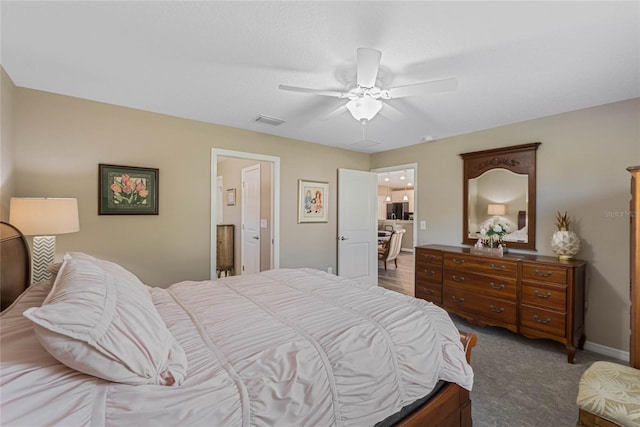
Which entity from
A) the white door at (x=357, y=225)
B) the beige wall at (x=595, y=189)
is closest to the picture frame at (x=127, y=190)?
the white door at (x=357, y=225)

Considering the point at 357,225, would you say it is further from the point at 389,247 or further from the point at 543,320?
the point at 543,320

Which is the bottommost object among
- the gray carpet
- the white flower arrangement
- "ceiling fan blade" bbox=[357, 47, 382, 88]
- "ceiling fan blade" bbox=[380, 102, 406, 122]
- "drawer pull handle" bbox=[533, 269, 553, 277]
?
the gray carpet

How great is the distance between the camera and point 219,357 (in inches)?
44.8

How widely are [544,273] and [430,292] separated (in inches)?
50.8

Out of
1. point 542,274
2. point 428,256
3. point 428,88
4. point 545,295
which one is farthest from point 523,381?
point 428,88

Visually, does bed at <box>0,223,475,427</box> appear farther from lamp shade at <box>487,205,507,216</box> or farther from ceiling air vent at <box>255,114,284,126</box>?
lamp shade at <box>487,205,507,216</box>

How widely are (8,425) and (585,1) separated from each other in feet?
9.07

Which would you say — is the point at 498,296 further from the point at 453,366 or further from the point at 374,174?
the point at 374,174

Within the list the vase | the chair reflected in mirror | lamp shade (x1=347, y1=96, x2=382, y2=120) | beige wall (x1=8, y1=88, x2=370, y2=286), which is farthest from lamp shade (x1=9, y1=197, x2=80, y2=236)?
the chair reflected in mirror

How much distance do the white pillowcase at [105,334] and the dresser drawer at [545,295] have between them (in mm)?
3196

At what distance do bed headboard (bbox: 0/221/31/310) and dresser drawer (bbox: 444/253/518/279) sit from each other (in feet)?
12.6

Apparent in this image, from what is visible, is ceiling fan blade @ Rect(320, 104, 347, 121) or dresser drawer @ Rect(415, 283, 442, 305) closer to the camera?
ceiling fan blade @ Rect(320, 104, 347, 121)

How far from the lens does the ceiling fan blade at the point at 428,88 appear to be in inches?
72.6

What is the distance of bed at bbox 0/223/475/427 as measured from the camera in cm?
79
